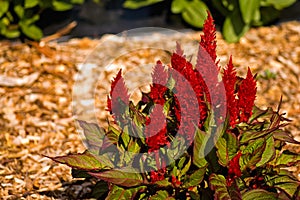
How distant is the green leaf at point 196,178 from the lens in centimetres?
266

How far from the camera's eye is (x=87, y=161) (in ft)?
9.07

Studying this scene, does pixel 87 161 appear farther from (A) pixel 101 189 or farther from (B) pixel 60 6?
(B) pixel 60 6

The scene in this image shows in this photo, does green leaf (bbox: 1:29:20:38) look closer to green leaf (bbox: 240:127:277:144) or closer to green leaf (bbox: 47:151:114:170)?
green leaf (bbox: 47:151:114:170)

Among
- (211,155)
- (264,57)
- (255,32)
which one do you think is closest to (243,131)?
(211,155)

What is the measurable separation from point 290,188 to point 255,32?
2787 millimetres

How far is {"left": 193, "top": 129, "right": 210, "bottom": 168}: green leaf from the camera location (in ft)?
8.67

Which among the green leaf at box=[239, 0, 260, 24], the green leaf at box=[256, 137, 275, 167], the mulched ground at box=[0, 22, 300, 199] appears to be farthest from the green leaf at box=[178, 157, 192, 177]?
the green leaf at box=[239, 0, 260, 24]

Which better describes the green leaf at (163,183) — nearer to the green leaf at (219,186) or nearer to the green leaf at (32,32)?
the green leaf at (219,186)

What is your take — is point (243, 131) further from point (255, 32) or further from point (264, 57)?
point (255, 32)

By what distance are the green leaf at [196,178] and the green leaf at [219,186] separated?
4 cm

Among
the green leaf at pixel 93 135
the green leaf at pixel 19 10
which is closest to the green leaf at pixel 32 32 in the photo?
the green leaf at pixel 19 10

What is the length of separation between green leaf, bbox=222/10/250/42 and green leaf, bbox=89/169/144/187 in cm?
268

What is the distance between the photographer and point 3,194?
11.5 feet

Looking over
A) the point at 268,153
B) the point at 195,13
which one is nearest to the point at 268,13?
the point at 195,13
